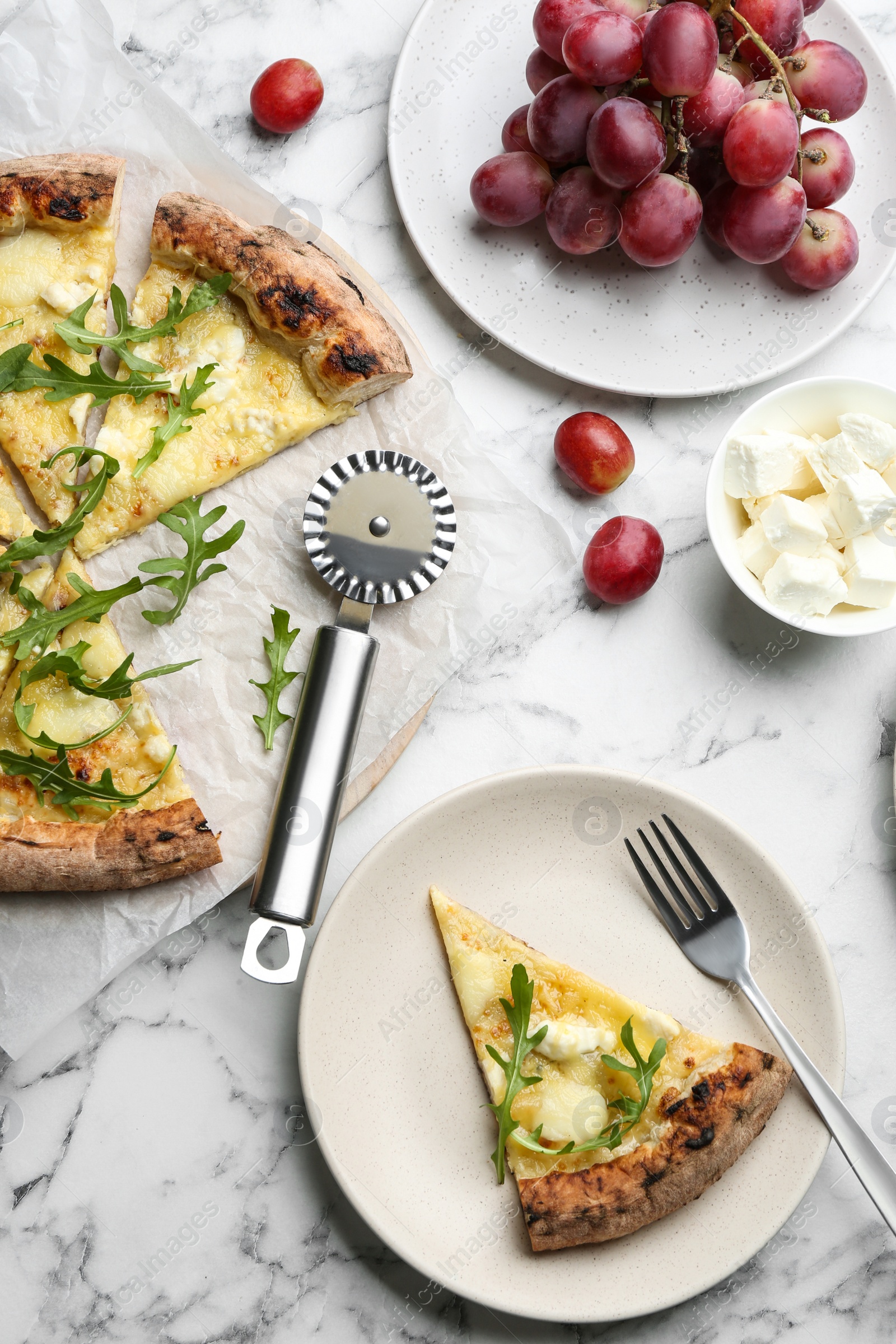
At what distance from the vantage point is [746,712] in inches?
93.7

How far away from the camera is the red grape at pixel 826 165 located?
2.18 meters

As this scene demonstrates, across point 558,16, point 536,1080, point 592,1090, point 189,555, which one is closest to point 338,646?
point 189,555

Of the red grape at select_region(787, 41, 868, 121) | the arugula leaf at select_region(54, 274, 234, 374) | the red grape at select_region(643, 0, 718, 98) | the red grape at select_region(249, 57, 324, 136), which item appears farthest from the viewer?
the red grape at select_region(249, 57, 324, 136)

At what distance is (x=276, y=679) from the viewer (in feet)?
7.27

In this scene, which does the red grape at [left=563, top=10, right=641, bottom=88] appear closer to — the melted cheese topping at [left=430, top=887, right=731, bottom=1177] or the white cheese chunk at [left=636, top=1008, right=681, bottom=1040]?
the melted cheese topping at [left=430, top=887, right=731, bottom=1177]

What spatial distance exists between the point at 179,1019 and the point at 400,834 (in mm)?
712

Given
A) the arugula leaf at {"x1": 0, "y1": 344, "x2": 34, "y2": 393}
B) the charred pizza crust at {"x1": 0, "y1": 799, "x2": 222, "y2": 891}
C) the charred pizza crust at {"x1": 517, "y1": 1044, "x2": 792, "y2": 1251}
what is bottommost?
the charred pizza crust at {"x1": 517, "y1": 1044, "x2": 792, "y2": 1251}

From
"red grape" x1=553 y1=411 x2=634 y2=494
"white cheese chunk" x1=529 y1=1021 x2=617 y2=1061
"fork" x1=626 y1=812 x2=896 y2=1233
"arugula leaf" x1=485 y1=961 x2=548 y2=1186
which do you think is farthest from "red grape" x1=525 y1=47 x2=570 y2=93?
"white cheese chunk" x1=529 y1=1021 x2=617 y2=1061

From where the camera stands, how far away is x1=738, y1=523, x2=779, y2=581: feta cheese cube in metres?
2.17

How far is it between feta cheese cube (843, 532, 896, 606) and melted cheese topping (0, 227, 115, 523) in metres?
1.75

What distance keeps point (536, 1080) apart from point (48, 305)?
203 cm

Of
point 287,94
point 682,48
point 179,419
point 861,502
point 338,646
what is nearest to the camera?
point 682,48

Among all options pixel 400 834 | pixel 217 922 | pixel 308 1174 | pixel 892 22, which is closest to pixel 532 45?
pixel 892 22

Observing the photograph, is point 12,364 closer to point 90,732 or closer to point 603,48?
point 90,732
